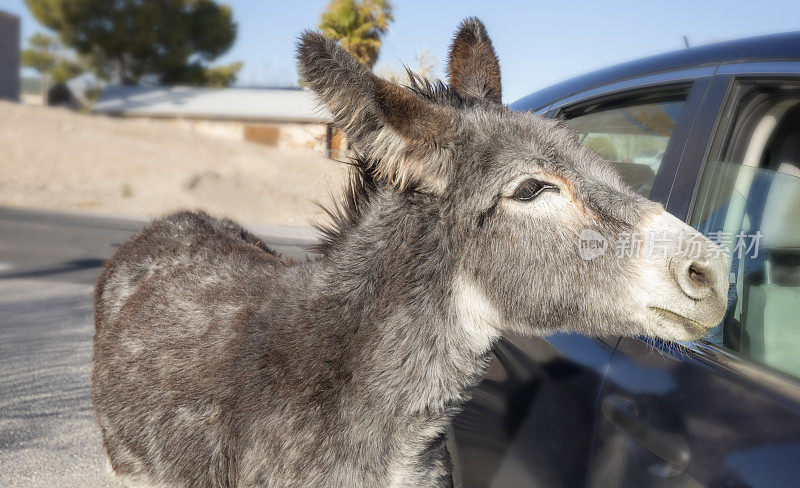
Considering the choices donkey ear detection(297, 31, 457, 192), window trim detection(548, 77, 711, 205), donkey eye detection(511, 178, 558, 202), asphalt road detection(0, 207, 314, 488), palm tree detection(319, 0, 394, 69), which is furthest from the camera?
palm tree detection(319, 0, 394, 69)

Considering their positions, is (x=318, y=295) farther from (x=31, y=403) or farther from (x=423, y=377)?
(x=31, y=403)

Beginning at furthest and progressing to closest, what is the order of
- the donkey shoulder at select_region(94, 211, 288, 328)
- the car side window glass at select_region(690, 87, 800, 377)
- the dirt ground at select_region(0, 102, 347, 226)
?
the dirt ground at select_region(0, 102, 347, 226), the donkey shoulder at select_region(94, 211, 288, 328), the car side window glass at select_region(690, 87, 800, 377)

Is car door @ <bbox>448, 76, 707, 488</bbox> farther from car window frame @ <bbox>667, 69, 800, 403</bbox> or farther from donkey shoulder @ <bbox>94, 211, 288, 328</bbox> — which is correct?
donkey shoulder @ <bbox>94, 211, 288, 328</bbox>

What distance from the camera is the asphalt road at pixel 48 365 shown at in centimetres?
374

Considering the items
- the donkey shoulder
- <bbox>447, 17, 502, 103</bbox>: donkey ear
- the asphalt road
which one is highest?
<bbox>447, 17, 502, 103</bbox>: donkey ear

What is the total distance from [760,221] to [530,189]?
733 mm

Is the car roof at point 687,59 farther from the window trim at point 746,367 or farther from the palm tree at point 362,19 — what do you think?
the palm tree at point 362,19

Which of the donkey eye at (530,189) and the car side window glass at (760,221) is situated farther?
the donkey eye at (530,189)

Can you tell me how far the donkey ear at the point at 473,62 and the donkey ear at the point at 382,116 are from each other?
66cm

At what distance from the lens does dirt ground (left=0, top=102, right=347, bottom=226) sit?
58.3 feet

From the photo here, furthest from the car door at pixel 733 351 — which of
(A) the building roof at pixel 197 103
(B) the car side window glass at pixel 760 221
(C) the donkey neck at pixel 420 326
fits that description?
(A) the building roof at pixel 197 103

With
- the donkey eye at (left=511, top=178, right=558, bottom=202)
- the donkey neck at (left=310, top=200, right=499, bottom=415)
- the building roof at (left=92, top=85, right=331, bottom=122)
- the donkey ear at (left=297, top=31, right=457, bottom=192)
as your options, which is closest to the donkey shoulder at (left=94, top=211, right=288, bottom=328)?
the donkey neck at (left=310, top=200, right=499, bottom=415)

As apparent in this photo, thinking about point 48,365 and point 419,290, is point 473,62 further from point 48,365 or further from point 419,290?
point 48,365

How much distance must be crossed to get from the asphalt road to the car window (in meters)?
1.51
